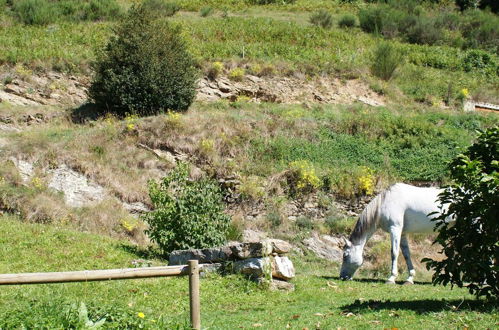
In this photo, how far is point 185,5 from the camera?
1647 inches

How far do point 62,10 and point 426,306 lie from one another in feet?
104

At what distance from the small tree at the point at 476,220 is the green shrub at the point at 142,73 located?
16.2 meters

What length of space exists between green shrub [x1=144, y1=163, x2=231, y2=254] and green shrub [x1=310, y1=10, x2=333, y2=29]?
26298mm

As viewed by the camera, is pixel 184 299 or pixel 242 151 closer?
pixel 184 299

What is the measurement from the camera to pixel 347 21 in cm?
4025

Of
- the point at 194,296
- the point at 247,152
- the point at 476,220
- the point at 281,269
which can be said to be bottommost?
the point at 281,269

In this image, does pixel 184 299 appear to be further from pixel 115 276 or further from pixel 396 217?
pixel 396 217

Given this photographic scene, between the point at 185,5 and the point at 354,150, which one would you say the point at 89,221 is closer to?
the point at 354,150

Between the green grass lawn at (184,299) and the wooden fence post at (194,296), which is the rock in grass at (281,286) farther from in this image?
the wooden fence post at (194,296)

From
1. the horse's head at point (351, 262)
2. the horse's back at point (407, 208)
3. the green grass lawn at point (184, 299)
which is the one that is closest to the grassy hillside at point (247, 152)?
the green grass lawn at point (184, 299)

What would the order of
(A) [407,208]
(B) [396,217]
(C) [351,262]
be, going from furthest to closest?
(A) [407,208], (B) [396,217], (C) [351,262]

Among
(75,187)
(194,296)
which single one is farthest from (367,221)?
(75,187)

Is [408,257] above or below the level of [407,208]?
below

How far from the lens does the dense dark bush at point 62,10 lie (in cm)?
3391
